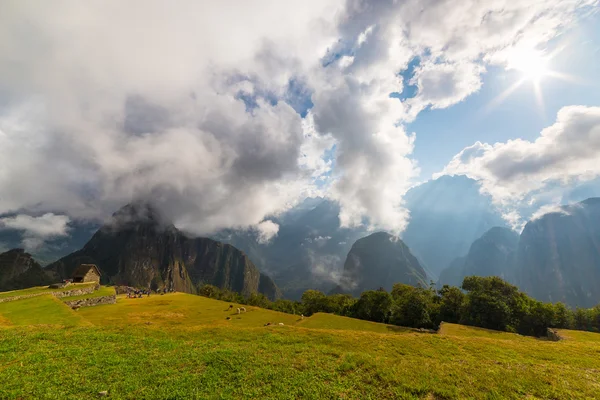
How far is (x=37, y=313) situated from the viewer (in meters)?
36.9

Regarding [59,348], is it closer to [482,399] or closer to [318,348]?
[318,348]

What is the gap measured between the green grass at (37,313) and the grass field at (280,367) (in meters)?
10.9

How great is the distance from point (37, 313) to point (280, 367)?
150 feet

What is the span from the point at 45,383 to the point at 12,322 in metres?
31.3

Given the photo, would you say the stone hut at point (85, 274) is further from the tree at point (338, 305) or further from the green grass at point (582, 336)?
the green grass at point (582, 336)

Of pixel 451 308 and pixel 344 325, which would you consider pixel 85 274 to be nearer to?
pixel 344 325

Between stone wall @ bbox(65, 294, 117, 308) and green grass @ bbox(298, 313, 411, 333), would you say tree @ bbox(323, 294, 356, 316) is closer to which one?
green grass @ bbox(298, 313, 411, 333)

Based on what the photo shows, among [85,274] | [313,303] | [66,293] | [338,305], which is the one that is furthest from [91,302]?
[338,305]

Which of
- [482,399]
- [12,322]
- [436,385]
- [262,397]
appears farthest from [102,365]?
[12,322]

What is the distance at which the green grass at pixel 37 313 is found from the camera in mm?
32969

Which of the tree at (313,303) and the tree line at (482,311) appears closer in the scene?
the tree line at (482,311)

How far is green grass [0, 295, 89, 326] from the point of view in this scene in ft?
108

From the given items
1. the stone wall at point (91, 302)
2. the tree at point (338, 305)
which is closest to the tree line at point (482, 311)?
the tree at point (338, 305)

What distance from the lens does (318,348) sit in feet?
→ 69.5
